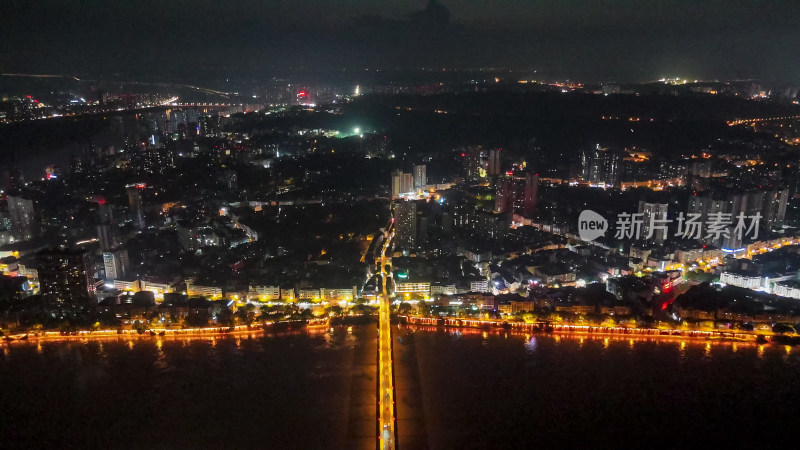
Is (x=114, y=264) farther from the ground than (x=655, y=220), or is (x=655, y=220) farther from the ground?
(x=655, y=220)

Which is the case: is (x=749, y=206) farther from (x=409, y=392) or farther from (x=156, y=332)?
(x=156, y=332)

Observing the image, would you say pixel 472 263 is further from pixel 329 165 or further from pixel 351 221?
pixel 329 165

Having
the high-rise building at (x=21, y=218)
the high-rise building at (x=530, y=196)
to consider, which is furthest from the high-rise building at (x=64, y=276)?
the high-rise building at (x=530, y=196)

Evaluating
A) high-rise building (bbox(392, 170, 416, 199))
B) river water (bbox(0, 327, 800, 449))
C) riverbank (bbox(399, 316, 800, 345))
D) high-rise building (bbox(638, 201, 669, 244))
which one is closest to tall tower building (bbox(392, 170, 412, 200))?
high-rise building (bbox(392, 170, 416, 199))

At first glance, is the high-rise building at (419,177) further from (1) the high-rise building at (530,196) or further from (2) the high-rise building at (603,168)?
(2) the high-rise building at (603,168)

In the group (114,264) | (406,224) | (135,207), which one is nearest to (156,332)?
(114,264)

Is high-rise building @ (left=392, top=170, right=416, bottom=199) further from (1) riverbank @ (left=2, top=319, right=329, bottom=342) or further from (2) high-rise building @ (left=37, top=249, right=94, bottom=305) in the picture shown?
(2) high-rise building @ (left=37, top=249, right=94, bottom=305)
